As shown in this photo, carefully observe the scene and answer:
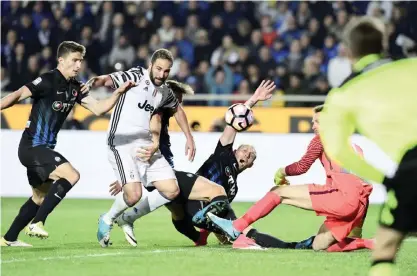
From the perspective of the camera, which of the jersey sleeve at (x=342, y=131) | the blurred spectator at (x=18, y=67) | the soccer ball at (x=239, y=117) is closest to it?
the jersey sleeve at (x=342, y=131)

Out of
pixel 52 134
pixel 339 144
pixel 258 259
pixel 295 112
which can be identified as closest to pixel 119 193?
pixel 52 134

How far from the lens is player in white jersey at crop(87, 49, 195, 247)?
9.51m

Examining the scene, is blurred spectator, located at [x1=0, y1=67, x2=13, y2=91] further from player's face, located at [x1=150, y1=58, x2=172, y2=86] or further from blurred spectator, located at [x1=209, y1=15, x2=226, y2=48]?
player's face, located at [x1=150, y1=58, x2=172, y2=86]

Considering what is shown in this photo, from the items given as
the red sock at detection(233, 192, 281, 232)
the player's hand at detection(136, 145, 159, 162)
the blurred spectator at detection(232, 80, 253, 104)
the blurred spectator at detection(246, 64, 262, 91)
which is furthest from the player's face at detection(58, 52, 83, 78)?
the blurred spectator at detection(246, 64, 262, 91)

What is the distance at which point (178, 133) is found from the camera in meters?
16.1

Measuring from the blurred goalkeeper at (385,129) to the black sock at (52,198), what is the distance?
162 inches

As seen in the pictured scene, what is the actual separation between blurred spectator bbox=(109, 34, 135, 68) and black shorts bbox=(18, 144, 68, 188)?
903 cm

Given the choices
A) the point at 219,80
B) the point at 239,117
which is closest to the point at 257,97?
the point at 239,117

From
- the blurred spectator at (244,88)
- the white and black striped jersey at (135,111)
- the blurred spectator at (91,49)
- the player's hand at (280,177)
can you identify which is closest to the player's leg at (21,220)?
the white and black striped jersey at (135,111)

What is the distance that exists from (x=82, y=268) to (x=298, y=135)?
28.7ft

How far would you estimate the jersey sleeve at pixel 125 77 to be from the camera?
9477mm

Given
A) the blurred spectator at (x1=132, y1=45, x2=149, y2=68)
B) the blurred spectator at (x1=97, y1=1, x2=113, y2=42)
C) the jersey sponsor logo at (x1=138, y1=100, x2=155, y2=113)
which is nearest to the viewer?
the jersey sponsor logo at (x1=138, y1=100, x2=155, y2=113)

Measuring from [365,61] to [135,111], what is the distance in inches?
174

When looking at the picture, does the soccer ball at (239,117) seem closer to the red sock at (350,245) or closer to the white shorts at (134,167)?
the white shorts at (134,167)
